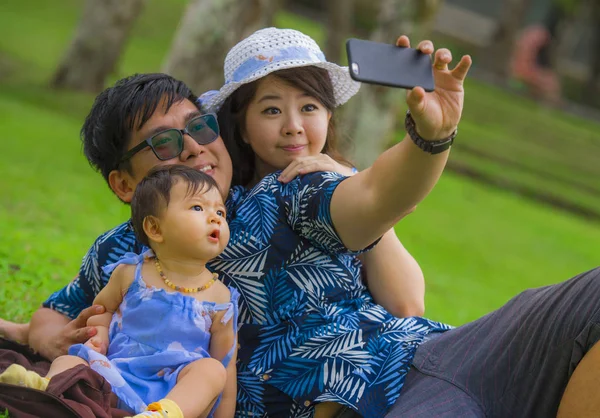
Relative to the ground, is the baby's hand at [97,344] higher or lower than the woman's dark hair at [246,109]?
lower

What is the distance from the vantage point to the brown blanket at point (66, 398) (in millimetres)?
2637

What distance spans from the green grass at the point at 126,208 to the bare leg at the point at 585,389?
9.14 feet

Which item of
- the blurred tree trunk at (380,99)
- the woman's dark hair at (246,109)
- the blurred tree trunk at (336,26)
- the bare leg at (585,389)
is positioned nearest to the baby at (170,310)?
the woman's dark hair at (246,109)

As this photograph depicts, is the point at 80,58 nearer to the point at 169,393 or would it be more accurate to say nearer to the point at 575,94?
the point at 169,393

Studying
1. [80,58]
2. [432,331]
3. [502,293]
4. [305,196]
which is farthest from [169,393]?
[80,58]

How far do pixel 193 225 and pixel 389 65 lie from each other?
0.82 m

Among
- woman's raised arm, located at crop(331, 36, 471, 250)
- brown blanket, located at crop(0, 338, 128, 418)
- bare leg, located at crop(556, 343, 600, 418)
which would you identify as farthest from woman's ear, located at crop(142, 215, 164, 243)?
bare leg, located at crop(556, 343, 600, 418)

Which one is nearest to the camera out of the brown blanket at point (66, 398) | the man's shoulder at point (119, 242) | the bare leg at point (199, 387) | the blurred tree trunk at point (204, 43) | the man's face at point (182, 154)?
the brown blanket at point (66, 398)

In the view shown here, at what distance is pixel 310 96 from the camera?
10.9ft

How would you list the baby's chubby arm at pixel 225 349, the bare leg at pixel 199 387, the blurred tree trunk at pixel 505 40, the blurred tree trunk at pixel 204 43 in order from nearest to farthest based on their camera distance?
the bare leg at pixel 199 387 → the baby's chubby arm at pixel 225 349 → the blurred tree trunk at pixel 204 43 → the blurred tree trunk at pixel 505 40

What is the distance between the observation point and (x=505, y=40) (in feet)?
84.9

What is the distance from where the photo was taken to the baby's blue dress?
2.87 meters

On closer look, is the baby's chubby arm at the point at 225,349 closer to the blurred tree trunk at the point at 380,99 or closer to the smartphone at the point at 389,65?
the smartphone at the point at 389,65

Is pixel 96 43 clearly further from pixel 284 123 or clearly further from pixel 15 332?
pixel 284 123
